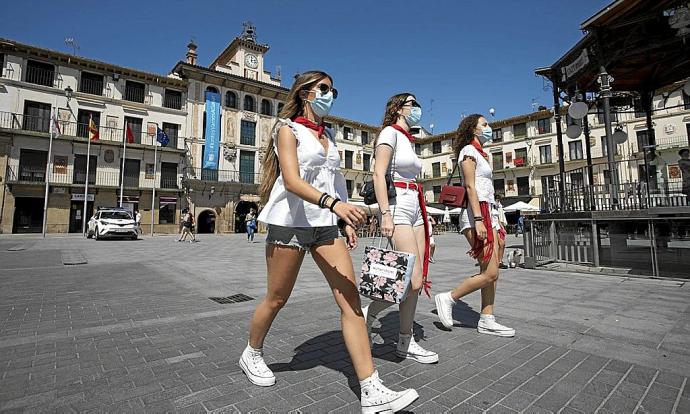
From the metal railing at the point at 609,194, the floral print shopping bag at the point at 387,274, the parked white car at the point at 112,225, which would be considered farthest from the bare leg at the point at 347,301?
the parked white car at the point at 112,225

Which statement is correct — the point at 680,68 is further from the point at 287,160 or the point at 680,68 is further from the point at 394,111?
the point at 287,160

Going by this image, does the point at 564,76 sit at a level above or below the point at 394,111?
above

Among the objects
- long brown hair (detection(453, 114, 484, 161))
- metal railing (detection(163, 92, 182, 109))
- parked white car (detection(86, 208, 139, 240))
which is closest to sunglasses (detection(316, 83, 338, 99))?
long brown hair (detection(453, 114, 484, 161))

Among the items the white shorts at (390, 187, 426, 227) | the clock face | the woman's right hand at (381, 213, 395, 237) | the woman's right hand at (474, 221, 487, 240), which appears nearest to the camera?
the woman's right hand at (381, 213, 395, 237)

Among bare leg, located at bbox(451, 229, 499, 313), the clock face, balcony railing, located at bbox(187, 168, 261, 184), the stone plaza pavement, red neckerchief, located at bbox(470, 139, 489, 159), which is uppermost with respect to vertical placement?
the clock face

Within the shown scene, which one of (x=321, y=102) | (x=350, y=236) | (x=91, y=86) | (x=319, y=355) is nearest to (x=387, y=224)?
(x=350, y=236)

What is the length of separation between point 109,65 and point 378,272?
32.5 m

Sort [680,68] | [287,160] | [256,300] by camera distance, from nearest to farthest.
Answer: [287,160], [256,300], [680,68]

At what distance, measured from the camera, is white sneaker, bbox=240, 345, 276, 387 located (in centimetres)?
217

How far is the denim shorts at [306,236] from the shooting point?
2080 mm

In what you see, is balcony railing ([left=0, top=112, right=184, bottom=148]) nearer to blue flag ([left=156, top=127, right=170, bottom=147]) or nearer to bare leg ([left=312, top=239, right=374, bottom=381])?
blue flag ([left=156, top=127, right=170, bottom=147])

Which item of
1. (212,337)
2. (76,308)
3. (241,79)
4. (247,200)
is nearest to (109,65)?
(241,79)

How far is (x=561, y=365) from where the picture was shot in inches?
98.0

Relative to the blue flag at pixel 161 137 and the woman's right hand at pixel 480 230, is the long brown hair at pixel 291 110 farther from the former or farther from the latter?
the blue flag at pixel 161 137
